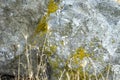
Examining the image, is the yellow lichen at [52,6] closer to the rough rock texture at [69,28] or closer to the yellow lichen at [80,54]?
the rough rock texture at [69,28]

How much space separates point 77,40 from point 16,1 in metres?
0.95

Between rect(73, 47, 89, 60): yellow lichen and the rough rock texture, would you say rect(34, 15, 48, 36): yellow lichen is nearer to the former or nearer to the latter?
the rough rock texture

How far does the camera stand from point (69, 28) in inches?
185

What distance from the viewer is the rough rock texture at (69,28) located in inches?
181

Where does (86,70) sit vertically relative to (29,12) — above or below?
below

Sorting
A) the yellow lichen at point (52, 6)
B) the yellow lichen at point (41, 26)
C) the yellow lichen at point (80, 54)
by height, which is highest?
the yellow lichen at point (52, 6)

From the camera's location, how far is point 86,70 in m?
4.53

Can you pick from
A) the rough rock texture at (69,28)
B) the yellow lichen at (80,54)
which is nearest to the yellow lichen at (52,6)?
the rough rock texture at (69,28)

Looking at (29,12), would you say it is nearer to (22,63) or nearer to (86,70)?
(22,63)

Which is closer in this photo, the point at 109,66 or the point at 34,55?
the point at 109,66

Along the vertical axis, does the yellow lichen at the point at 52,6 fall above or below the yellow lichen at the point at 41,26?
above

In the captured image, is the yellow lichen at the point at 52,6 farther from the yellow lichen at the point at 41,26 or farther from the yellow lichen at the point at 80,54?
the yellow lichen at the point at 80,54

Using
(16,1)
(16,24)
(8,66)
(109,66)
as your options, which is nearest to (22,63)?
(8,66)

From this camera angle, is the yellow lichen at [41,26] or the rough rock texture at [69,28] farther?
the yellow lichen at [41,26]
